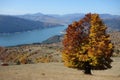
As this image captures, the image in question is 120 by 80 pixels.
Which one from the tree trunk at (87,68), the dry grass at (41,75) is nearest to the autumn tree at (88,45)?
the tree trunk at (87,68)

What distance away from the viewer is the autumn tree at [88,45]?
4956 centimetres

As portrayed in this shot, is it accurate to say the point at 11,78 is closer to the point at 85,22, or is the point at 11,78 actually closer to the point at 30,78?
the point at 30,78

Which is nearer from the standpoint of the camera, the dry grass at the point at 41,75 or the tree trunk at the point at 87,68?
the dry grass at the point at 41,75

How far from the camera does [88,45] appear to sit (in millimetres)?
50469

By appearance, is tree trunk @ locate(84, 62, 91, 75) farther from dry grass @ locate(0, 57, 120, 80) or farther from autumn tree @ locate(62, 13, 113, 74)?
dry grass @ locate(0, 57, 120, 80)

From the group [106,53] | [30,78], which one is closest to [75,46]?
[106,53]

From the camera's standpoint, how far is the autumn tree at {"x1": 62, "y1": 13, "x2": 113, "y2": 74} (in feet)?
163

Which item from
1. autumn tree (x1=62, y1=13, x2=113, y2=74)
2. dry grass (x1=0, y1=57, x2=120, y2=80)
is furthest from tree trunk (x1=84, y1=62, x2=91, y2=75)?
dry grass (x1=0, y1=57, x2=120, y2=80)

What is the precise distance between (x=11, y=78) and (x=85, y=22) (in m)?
21.5

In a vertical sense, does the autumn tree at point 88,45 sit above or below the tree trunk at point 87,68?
above

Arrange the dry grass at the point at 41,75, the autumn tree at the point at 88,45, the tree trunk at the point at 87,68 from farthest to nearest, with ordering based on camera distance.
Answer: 1. the tree trunk at the point at 87,68
2. the autumn tree at the point at 88,45
3. the dry grass at the point at 41,75

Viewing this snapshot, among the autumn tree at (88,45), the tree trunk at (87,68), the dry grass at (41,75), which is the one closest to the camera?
the dry grass at (41,75)

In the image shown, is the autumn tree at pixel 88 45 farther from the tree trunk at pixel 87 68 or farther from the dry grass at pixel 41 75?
the dry grass at pixel 41 75

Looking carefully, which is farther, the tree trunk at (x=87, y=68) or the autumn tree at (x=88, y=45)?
the tree trunk at (x=87, y=68)
